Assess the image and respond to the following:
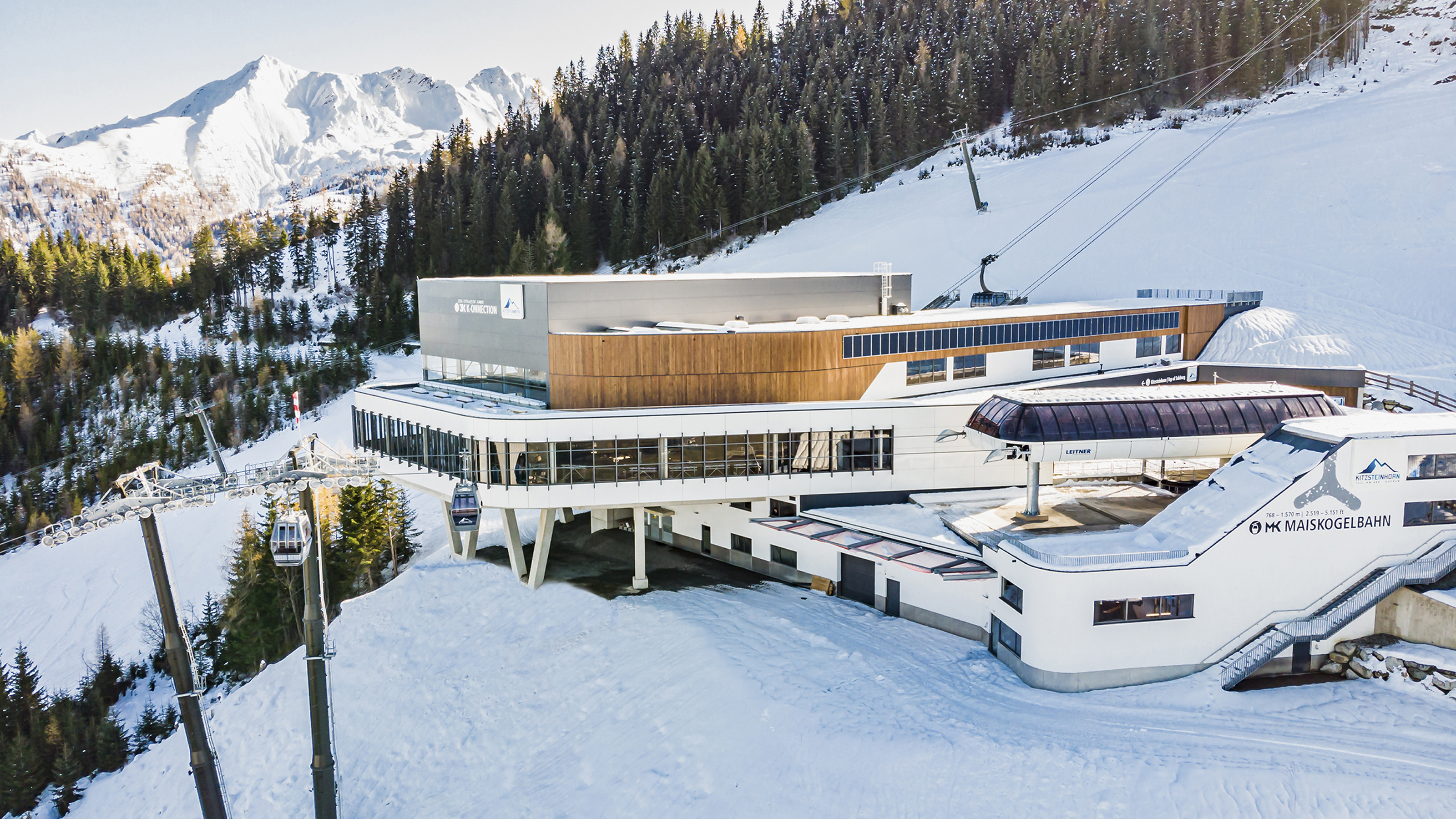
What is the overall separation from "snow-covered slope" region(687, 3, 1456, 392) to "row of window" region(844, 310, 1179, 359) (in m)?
5.93

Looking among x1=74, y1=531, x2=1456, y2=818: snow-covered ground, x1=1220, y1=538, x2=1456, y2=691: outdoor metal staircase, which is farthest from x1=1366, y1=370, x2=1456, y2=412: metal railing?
x1=74, y1=531, x2=1456, y2=818: snow-covered ground

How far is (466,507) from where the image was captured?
17766mm

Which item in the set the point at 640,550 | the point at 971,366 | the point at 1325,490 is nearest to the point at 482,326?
the point at 640,550

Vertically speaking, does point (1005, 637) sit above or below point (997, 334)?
below

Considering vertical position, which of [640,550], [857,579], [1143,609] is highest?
[1143,609]

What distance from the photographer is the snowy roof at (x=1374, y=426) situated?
23.5m

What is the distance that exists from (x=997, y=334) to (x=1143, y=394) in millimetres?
7618

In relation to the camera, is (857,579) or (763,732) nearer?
(763,732)

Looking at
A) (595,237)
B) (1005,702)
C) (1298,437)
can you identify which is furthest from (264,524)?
(595,237)

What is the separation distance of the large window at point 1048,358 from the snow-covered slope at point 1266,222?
10911 mm

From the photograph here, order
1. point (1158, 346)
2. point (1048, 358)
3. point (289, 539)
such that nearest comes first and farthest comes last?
A: point (289, 539) < point (1048, 358) < point (1158, 346)

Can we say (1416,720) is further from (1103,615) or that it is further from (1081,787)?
(1081,787)

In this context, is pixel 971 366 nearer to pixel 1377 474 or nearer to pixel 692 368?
pixel 692 368

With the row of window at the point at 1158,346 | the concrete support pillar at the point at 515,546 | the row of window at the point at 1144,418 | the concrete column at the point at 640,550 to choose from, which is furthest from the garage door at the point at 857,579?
the row of window at the point at 1158,346
